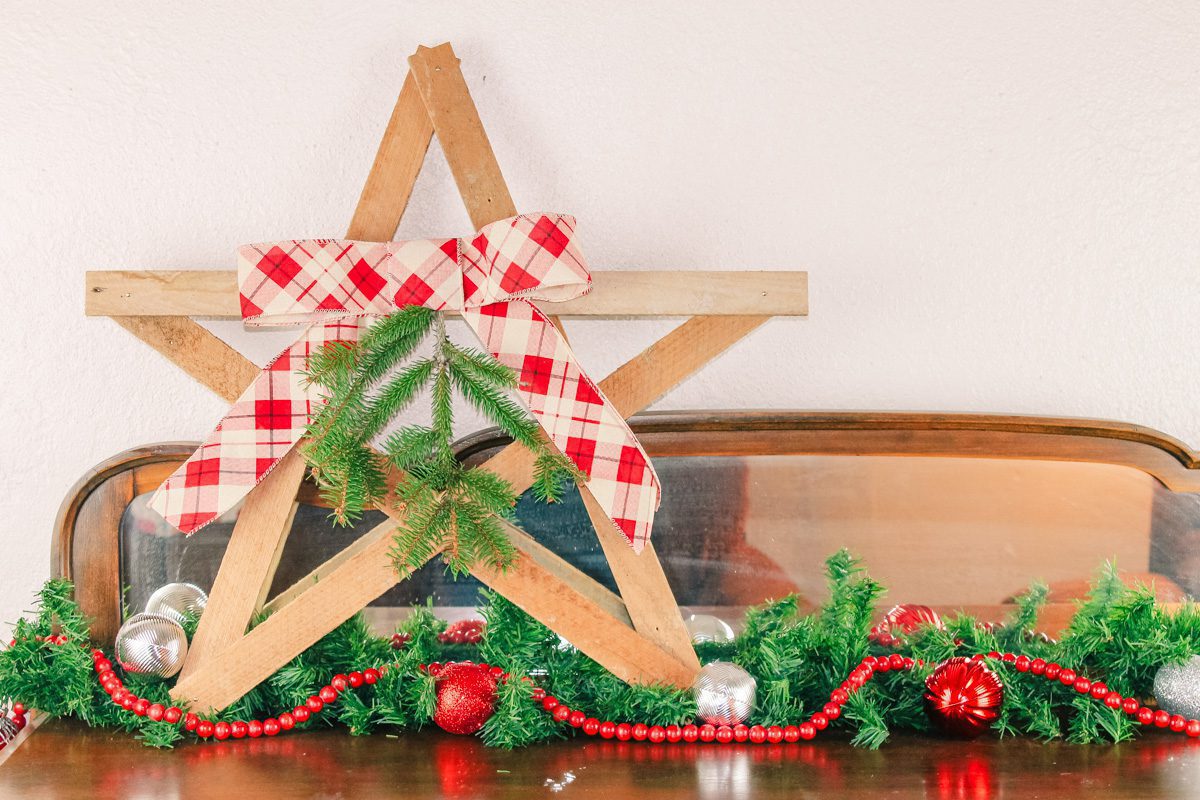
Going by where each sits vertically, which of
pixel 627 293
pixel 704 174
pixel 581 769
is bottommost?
pixel 581 769

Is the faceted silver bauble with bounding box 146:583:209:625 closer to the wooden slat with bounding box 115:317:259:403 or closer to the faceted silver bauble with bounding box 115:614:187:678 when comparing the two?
the faceted silver bauble with bounding box 115:614:187:678

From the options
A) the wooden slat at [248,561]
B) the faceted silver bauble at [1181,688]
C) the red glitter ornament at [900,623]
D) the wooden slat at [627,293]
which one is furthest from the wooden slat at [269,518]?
the faceted silver bauble at [1181,688]

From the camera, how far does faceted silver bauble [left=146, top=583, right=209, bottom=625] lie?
2.57 feet

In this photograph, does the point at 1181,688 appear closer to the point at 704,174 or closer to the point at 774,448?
the point at 774,448

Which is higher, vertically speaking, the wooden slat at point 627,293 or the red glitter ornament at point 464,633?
the wooden slat at point 627,293

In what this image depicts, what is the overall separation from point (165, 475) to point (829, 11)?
28.7 inches

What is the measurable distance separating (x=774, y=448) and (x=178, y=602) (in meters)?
0.54

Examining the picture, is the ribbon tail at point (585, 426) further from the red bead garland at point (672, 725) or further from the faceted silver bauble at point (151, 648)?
the faceted silver bauble at point (151, 648)

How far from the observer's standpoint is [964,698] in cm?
Answer: 69

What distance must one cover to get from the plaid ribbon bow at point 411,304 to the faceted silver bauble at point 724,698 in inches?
4.7

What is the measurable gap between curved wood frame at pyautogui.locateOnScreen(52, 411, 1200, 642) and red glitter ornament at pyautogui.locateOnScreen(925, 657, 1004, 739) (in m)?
0.22

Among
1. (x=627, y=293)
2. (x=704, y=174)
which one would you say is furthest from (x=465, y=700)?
(x=704, y=174)

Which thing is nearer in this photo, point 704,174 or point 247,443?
point 247,443

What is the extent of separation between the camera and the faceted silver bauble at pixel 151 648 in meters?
0.73
